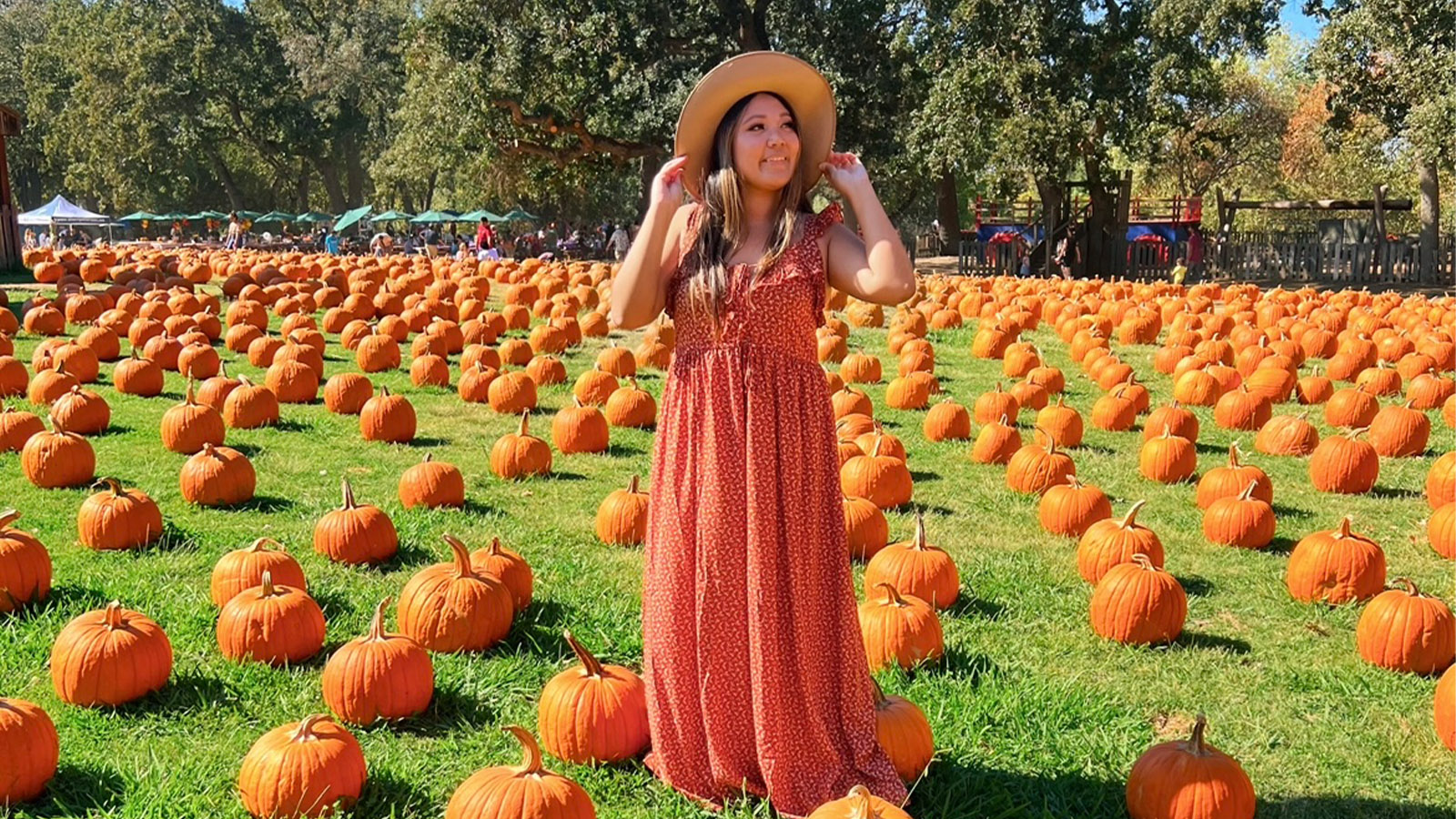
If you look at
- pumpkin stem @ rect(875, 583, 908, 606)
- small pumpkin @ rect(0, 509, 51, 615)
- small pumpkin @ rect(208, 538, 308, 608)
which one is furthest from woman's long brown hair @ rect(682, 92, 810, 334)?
small pumpkin @ rect(0, 509, 51, 615)

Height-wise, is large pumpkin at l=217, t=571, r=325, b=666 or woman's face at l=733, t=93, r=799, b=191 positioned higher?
woman's face at l=733, t=93, r=799, b=191

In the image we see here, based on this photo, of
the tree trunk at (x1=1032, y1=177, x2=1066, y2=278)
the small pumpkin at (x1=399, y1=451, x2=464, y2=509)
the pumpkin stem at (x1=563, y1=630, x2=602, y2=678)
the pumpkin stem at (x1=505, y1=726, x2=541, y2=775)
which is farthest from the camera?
the tree trunk at (x1=1032, y1=177, x2=1066, y2=278)

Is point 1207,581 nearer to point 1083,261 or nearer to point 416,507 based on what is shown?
point 416,507

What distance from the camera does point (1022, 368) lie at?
37.1 feet

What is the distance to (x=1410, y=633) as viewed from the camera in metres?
4.60

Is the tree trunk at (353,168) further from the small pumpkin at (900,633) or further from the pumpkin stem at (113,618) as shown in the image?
the small pumpkin at (900,633)

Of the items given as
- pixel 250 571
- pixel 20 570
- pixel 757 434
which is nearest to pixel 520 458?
pixel 250 571

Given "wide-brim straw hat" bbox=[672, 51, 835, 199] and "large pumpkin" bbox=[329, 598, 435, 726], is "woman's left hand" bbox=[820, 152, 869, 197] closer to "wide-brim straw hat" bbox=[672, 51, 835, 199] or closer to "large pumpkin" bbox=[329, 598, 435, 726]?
"wide-brim straw hat" bbox=[672, 51, 835, 199]

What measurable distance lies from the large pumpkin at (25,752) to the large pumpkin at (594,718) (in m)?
1.44

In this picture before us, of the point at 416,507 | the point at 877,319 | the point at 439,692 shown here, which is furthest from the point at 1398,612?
the point at 877,319

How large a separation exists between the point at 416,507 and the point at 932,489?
3004mm

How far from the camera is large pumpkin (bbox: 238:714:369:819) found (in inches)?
135

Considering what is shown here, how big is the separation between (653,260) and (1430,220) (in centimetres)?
3085

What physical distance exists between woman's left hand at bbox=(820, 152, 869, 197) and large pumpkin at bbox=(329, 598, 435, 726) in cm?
202
